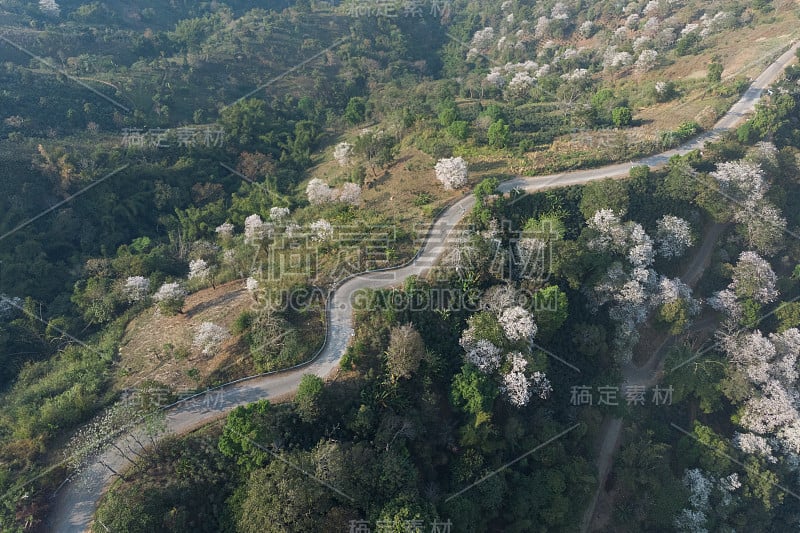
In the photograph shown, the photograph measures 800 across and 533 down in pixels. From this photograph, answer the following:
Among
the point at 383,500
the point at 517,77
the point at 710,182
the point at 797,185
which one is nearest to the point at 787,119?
the point at 797,185

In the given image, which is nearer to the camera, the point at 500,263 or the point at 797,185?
the point at 500,263

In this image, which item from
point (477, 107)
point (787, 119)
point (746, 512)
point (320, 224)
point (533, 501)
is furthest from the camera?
point (477, 107)

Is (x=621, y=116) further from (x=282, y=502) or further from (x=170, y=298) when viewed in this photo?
(x=282, y=502)

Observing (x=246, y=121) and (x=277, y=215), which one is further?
(x=246, y=121)

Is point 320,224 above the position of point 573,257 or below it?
above

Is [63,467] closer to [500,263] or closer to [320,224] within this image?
[320,224]


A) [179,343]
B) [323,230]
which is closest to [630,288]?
[323,230]
